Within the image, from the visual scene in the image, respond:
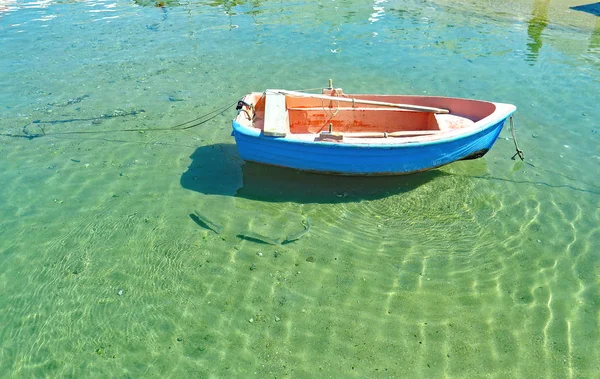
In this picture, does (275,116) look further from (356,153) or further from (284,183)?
(356,153)

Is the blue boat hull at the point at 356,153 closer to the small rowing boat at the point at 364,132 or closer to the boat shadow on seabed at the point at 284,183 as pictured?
the small rowing boat at the point at 364,132

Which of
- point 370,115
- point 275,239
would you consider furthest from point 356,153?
point 275,239

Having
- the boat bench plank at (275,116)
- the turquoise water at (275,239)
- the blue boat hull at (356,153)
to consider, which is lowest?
the turquoise water at (275,239)

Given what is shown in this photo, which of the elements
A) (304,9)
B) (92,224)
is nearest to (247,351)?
(92,224)

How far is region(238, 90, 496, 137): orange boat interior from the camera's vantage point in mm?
9688

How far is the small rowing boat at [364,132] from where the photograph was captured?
8336mm

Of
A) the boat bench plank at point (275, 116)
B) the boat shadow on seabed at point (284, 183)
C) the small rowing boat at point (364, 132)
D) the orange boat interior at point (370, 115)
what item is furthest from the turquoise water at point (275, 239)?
the boat bench plank at point (275, 116)

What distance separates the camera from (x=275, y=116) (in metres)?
8.68

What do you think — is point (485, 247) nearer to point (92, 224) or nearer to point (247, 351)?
point (247, 351)

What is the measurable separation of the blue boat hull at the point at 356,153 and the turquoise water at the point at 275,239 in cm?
52

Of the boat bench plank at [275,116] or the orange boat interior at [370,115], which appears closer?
the boat bench plank at [275,116]

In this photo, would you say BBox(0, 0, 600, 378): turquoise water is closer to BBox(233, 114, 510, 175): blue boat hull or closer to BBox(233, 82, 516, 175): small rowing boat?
BBox(233, 114, 510, 175): blue boat hull

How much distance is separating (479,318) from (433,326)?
727mm

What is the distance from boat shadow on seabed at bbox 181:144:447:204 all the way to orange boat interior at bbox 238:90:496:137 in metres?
1.11
